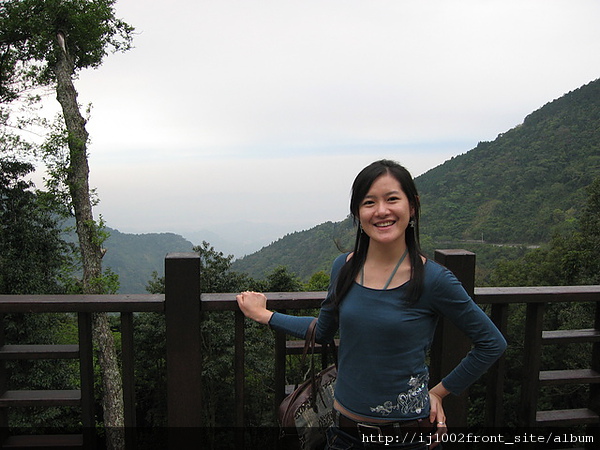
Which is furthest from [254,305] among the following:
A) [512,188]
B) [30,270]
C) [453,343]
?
[512,188]

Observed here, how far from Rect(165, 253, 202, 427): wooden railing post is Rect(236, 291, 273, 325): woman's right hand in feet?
0.52

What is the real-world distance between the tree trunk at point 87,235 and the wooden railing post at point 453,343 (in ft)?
41.3

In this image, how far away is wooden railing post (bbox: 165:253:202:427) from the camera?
5.01 feet

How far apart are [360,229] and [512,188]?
48344mm

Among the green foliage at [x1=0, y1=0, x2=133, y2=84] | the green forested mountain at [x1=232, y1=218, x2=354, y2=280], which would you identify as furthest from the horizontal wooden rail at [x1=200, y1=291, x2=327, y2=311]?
the green forested mountain at [x1=232, y1=218, x2=354, y2=280]

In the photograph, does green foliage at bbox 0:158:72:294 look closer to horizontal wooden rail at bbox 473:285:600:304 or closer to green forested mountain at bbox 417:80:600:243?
horizontal wooden rail at bbox 473:285:600:304

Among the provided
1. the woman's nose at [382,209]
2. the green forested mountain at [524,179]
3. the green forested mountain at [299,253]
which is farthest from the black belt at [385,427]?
the green forested mountain at [299,253]

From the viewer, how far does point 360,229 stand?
1.36 metres

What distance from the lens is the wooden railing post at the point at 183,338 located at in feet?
5.01

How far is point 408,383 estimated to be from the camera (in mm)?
1229

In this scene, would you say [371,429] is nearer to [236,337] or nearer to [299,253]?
[236,337]

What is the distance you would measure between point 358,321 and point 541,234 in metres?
38.9

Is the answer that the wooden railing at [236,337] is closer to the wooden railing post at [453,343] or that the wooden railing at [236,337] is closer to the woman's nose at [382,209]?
the wooden railing post at [453,343]

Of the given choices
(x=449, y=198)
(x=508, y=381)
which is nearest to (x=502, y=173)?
(x=449, y=198)
